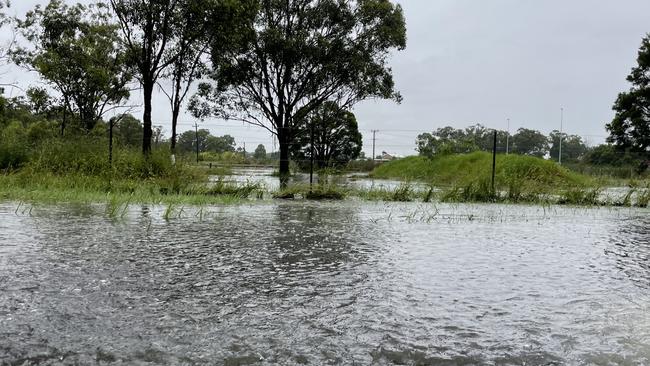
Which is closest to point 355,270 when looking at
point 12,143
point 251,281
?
point 251,281

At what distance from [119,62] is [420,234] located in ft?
75.4

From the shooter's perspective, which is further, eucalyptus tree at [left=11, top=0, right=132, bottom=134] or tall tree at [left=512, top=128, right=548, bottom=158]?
tall tree at [left=512, top=128, right=548, bottom=158]

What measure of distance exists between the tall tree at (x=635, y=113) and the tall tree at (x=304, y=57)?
19.3m

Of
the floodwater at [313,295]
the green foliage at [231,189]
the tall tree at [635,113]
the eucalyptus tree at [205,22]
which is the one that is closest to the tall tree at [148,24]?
the eucalyptus tree at [205,22]

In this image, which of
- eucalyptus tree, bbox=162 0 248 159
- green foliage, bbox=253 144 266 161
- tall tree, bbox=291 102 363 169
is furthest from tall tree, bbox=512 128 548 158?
eucalyptus tree, bbox=162 0 248 159

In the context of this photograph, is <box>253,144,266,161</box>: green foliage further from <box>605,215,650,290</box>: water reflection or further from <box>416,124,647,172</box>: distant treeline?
<box>605,215,650,290</box>: water reflection

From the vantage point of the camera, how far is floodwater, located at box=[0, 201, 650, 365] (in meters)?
2.23

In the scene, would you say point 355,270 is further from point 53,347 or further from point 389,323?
point 53,347

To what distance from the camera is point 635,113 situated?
3384 cm

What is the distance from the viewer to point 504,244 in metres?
5.36

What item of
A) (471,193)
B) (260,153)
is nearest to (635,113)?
(260,153)

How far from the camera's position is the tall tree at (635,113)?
33688mm

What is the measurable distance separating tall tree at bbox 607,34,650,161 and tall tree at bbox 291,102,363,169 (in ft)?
54.9

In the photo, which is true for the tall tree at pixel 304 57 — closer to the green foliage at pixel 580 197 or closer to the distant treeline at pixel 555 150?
the distant treeline at pixel 555 150
